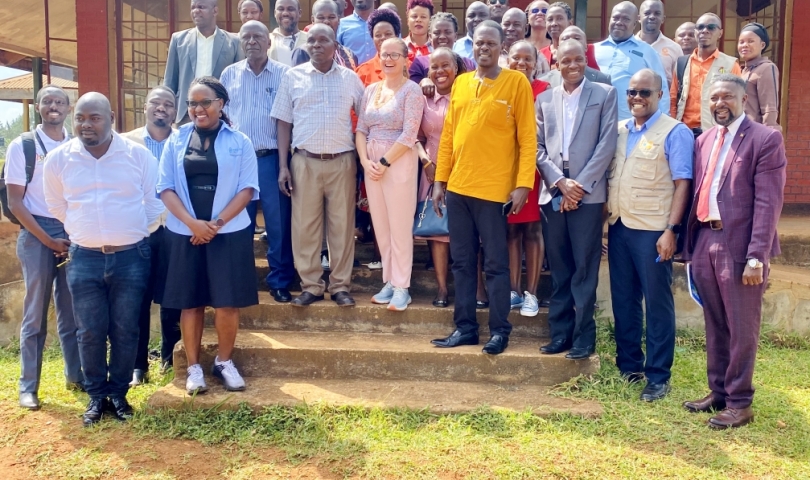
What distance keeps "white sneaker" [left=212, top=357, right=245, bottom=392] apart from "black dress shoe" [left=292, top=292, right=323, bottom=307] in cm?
68

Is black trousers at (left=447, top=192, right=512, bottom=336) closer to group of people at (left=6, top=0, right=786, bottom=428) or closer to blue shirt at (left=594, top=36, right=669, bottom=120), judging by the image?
group of people at (left=6, top=0, right=786, bottom=428)

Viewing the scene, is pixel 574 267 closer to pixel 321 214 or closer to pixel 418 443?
pixel 418 443

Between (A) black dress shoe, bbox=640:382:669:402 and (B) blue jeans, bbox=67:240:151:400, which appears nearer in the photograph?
(B) blue jeans, bbox=67:240:151:400

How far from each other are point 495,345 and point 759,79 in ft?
9.52

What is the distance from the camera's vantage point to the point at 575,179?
399 centimetres

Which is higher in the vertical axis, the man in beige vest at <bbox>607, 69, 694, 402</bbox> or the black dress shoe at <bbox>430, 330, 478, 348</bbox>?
the man in beige vest at <bbox>607, 69, 694, 402</bbox>

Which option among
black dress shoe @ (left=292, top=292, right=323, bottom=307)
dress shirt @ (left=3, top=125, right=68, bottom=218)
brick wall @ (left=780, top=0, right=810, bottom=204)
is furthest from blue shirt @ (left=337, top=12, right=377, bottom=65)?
brick wall @ (left=780, top=0, right=810, bottom=204)

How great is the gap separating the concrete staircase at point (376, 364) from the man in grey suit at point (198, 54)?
5.69 feet

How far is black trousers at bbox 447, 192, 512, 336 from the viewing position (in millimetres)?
4062

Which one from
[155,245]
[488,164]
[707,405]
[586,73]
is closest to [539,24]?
[586,73]

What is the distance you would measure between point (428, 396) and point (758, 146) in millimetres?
2239

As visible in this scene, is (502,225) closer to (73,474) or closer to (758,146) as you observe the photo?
(758,146)

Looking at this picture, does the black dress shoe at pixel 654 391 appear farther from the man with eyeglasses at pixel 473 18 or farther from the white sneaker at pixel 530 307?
the man with eyeglasses at pixel 473 18

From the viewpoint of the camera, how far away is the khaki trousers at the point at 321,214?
4.50 meters
